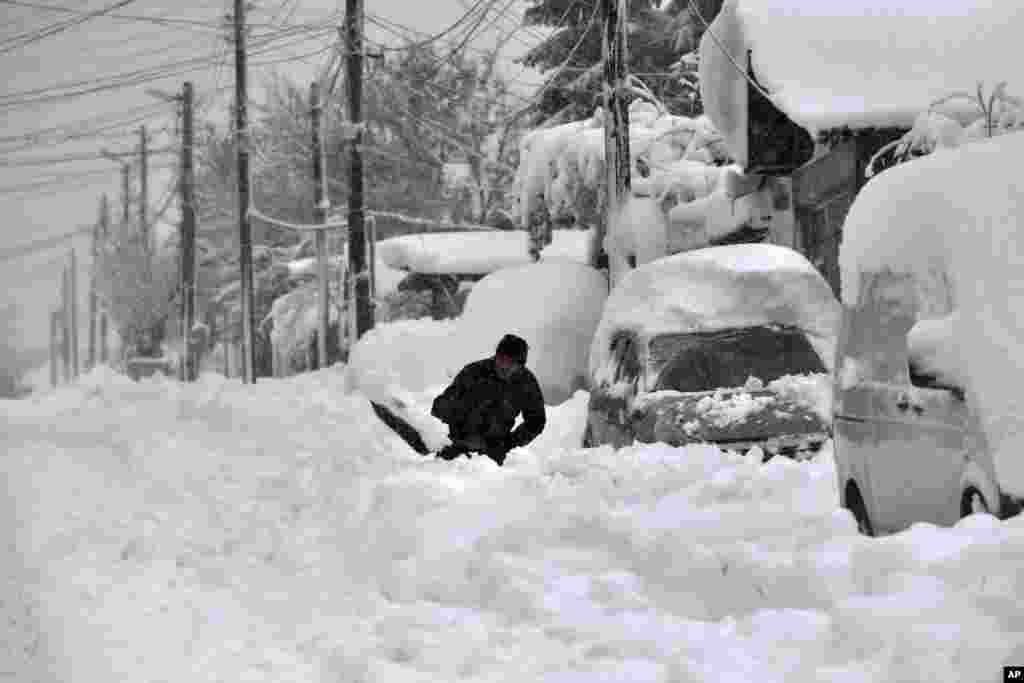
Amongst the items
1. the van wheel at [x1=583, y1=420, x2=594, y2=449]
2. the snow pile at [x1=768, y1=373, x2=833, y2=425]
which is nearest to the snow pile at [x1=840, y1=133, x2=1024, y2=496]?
the snow pile at [x1=768, y1=373, x2=833, y2=425]

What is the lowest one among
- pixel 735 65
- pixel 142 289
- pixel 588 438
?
pixel 588 438

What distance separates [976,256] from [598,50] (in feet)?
95.5

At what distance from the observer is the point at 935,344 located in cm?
512

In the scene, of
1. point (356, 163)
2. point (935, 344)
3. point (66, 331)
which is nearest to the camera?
point (935, 344)

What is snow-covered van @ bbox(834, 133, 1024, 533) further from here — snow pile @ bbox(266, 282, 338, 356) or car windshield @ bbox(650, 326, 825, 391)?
snow pile @ bbox(266, 282, 338, 356)

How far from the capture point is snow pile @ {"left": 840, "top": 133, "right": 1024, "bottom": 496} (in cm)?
478

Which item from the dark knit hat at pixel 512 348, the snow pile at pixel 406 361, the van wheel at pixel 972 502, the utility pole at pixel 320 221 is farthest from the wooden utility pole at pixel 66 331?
the van wheel at pixel 972 502

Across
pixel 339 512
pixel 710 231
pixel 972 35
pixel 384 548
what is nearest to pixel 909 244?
pixel 384 548

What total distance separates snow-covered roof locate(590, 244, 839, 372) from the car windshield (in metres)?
0.08

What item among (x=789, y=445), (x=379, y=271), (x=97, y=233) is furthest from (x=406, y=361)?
(x=97, y=233)

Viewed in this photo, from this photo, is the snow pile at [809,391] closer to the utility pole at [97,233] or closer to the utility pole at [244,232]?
the utility pole at [244,232]

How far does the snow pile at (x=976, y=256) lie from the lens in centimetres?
478

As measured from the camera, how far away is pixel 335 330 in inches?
1866

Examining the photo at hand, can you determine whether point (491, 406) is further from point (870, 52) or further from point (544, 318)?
point (870, 52)
